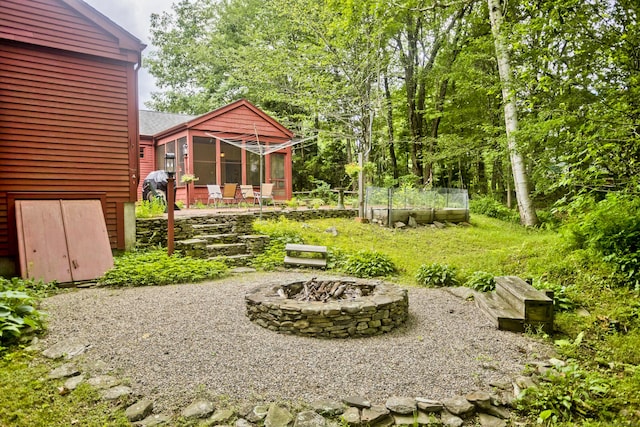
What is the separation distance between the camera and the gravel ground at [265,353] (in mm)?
2561

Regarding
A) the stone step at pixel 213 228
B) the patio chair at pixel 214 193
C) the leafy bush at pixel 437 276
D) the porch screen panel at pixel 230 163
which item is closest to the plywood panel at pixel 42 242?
the stone step at pixel 213 228

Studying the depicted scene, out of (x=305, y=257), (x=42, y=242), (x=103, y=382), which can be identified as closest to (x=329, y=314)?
(x=103, y=382)

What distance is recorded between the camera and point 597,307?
3908mm

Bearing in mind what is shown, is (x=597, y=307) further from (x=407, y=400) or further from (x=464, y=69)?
(x=464, y=69)

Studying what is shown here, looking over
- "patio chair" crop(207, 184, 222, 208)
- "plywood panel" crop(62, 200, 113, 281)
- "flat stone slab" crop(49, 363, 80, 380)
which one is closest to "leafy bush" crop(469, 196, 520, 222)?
"patio chair" crop(207, 184, 222, 208)

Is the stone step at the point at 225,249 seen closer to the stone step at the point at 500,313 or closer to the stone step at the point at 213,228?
the stone step at the point at 213,228

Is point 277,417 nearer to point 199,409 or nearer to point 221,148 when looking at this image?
point 199,409

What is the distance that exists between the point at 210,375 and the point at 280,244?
A: 15.7 feet

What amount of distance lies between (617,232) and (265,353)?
4.57 m

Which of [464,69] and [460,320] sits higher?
[464,69]

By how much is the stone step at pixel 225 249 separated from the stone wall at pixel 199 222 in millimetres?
719

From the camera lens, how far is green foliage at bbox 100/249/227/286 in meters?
5.36

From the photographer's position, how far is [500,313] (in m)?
3.83

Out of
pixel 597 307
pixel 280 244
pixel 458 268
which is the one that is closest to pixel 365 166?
pixel 280 244
